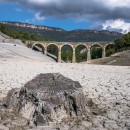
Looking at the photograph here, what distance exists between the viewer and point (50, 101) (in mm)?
8586

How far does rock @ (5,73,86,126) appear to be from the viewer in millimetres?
8359

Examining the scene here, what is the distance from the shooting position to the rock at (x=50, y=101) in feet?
27.4

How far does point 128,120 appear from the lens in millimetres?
8203

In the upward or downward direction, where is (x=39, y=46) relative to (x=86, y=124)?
upward

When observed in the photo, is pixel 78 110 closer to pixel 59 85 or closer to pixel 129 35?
pixel 59 85

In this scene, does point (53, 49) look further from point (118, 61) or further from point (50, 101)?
point (50, 101)

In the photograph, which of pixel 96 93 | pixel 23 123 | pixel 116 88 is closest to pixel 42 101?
pixel 23 123

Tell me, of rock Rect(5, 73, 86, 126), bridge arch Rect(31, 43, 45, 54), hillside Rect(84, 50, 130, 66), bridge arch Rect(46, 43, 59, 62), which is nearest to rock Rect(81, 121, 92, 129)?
rock Rect(5, 73, 86, 126)

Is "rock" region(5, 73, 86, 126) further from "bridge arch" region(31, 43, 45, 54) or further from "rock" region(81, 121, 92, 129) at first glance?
"bridge arch" region(31, 43, 45, 54)

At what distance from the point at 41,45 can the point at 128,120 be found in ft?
365

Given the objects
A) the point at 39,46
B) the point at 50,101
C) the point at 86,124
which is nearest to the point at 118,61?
the point at 50,101

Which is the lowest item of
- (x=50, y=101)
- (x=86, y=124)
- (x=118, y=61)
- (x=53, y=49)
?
(x=86, y=124)

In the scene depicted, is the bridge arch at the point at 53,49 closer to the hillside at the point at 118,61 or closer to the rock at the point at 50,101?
the hillside at the point at 118,61

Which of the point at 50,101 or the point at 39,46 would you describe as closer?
the point at 50,101
